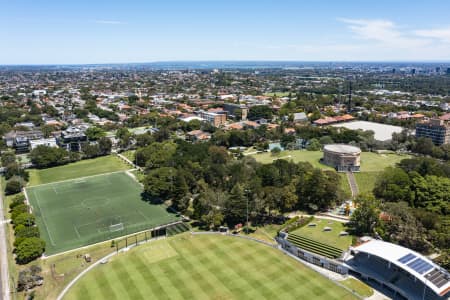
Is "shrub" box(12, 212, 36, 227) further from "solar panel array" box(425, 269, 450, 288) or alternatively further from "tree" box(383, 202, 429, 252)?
"solar panel array" box(425, 269, 450, 288)

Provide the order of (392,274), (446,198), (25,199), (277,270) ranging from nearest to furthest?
(392,274) → (277,270) → (446,198) → (25,199)

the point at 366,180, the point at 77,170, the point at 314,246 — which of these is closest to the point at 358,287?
the point at 314,246

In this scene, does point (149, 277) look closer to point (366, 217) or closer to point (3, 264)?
point (3, 264)

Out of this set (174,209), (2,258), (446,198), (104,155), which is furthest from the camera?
(104,155)

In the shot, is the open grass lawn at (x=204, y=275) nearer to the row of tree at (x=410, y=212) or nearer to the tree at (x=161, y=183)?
the row of tree at (x=410, y=212)

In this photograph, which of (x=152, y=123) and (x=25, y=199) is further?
(x=152, y=123)

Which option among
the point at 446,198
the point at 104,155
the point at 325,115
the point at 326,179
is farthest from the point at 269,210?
the point at 325,115

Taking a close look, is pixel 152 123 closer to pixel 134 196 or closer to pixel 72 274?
pixel 134 196
